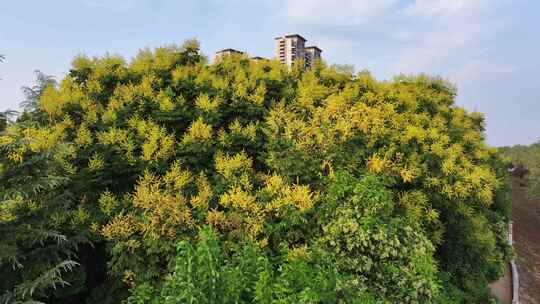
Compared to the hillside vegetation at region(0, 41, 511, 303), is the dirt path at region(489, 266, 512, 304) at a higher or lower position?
lower

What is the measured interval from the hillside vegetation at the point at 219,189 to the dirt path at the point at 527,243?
7.21 meters

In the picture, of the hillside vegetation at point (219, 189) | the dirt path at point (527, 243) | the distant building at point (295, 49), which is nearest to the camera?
the hillside vegetation at point (219, 189)

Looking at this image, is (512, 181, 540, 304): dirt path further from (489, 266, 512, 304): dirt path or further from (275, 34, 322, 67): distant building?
(275, 34, 322, 67): distant building

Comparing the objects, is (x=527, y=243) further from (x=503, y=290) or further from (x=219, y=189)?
(x=219, y=189)

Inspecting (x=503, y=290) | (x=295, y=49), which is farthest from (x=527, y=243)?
(x=295, y=49)

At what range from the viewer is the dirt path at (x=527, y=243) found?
14.8m

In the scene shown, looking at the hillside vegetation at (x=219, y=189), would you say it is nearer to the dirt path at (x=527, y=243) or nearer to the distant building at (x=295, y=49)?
the dirt path at (x=527, y=243)

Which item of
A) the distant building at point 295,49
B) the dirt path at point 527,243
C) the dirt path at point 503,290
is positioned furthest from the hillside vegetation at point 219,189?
the distant building at point 295,49

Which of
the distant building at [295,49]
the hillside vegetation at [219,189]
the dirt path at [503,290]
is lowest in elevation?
the dirt path at [503,290]

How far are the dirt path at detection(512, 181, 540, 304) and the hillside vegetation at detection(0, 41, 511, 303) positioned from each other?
23.6 feet

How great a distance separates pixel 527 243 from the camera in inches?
810

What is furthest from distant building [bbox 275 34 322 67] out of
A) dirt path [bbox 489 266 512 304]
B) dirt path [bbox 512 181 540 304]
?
dirt path [bbox 489 266 512 304]

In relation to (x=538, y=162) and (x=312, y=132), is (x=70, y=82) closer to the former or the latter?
(x=312, y=132)

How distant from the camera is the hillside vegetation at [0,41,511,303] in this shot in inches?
226
